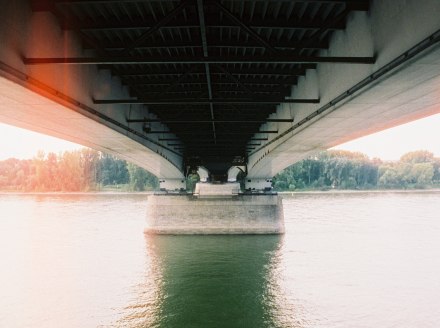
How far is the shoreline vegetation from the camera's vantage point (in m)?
104

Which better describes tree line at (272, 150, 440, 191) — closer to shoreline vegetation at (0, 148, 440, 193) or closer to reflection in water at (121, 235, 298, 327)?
shoreline vegetation at (0, 148, 440, 193)

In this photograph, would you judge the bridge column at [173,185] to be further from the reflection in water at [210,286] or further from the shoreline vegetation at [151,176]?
the shoreline vegetation at [151,176]

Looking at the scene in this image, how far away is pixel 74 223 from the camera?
43219mm

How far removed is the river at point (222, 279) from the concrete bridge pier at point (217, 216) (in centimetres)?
173

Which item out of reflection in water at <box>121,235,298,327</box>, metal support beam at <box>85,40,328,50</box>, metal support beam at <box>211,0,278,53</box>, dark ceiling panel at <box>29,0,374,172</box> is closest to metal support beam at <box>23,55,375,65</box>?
dark ceiling panel at <box>29,0,374,172</box>

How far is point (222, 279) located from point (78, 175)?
3764 inches

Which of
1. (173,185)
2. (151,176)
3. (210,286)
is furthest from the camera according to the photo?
(151,176)

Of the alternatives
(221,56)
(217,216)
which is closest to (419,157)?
(217,216)

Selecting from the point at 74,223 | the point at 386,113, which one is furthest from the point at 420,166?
the point at 386,113

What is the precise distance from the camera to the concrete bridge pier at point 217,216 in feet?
118

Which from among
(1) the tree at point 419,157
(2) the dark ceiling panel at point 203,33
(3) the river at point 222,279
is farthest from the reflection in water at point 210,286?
(1) the tree at point 419,157

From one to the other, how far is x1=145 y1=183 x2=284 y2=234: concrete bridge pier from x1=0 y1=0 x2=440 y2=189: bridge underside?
921 inches

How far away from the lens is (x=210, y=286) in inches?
797

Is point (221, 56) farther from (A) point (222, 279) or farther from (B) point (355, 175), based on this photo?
(B) point (355, 175)
